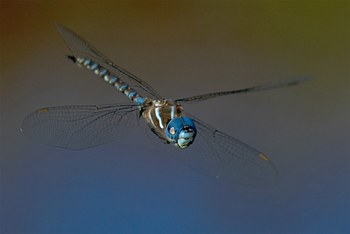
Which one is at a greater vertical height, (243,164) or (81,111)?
(243,164)

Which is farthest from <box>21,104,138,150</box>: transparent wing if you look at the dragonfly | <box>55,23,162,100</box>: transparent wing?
<box>55,23,162,100</box>: transparent wing

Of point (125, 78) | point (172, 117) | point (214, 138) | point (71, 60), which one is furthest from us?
point (71, 60)

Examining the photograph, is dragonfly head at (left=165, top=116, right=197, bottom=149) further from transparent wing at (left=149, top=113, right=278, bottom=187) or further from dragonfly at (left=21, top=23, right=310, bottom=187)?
transparent wing at (left=149, top=113, right=278, bottom=187)

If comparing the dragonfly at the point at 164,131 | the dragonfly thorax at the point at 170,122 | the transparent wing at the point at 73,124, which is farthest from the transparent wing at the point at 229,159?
the transparent wing at the point at 73,124

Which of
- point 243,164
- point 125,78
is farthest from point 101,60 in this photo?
point 243,164

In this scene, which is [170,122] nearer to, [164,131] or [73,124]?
[164,131]

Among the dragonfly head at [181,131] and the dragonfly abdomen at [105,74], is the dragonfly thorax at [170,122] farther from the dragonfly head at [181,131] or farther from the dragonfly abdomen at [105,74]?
the dragonfly abdomen at [105,74]

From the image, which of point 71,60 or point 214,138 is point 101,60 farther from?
point 214,138
